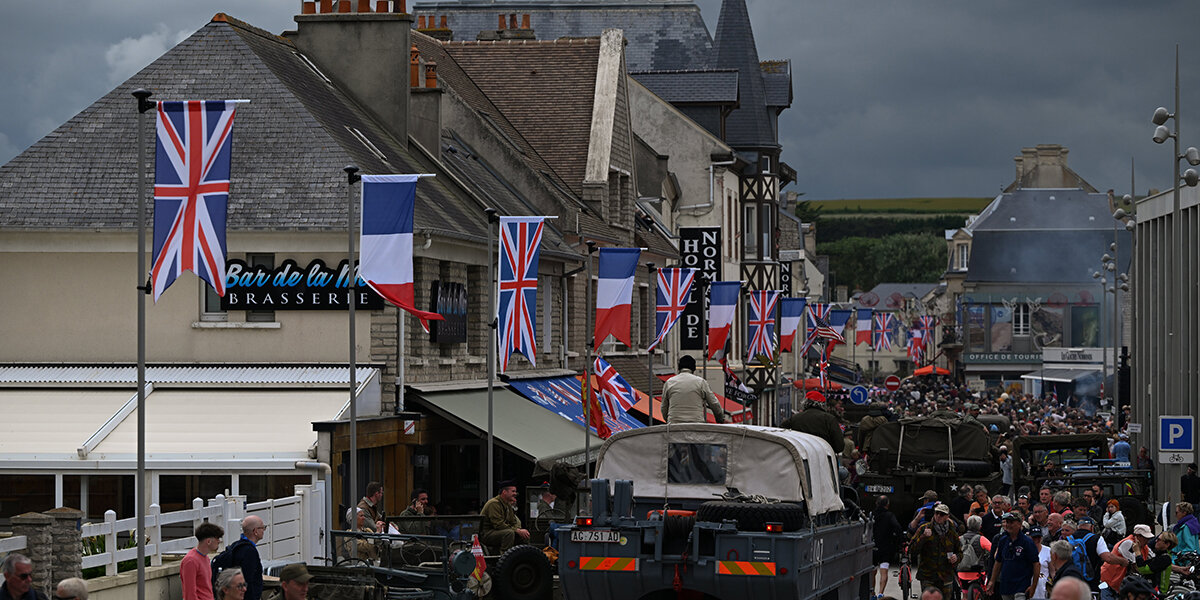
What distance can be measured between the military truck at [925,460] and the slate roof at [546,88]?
10.8 m

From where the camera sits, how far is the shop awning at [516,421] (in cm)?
2406

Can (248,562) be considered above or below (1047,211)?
below

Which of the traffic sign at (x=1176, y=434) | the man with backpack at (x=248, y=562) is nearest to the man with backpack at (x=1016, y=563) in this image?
the man with backpack at (x=248, y=562)

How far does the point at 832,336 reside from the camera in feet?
193

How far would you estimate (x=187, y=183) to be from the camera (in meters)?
13.9

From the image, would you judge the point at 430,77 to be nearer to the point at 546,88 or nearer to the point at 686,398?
the point at 546,88

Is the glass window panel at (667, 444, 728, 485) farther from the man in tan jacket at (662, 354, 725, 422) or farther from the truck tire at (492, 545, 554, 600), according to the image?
the man in tan jacket at (662, 354, 725, 422)

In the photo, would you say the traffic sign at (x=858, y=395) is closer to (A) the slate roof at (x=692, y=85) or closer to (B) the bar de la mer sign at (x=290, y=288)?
(A) the slate roof at (x=692, y=85)

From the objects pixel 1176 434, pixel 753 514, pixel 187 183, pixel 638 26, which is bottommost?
pixel 1176 434

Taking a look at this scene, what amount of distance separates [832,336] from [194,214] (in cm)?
4618

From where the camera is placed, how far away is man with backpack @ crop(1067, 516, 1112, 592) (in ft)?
55.3

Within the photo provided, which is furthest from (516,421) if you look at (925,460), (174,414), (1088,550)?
(1088,550)

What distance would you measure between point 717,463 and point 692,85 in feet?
133

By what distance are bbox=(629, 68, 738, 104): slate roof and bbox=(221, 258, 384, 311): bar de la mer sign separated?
3208 centimetres
